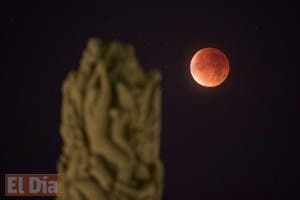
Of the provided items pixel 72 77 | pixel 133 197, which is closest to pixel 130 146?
pixel 133 197

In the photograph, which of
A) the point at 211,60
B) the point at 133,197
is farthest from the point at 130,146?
the point at 211,60

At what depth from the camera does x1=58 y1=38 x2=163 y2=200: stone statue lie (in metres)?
3.06

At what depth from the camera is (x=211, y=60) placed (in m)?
9.62

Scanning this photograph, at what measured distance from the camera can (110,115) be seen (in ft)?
10.0

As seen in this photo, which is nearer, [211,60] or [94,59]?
[94,59]

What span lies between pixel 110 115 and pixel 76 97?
0.29 m

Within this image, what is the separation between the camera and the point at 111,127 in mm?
3078

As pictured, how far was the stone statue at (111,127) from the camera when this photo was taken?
3.06m

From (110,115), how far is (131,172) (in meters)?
0.45

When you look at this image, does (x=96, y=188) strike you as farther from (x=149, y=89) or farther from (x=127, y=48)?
(x=127, y=48)

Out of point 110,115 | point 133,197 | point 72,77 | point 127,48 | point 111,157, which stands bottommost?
point 133,197

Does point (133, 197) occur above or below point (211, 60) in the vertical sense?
below

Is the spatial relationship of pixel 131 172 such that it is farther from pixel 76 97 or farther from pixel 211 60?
pixel 211 60

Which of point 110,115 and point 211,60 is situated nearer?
point 110,115
